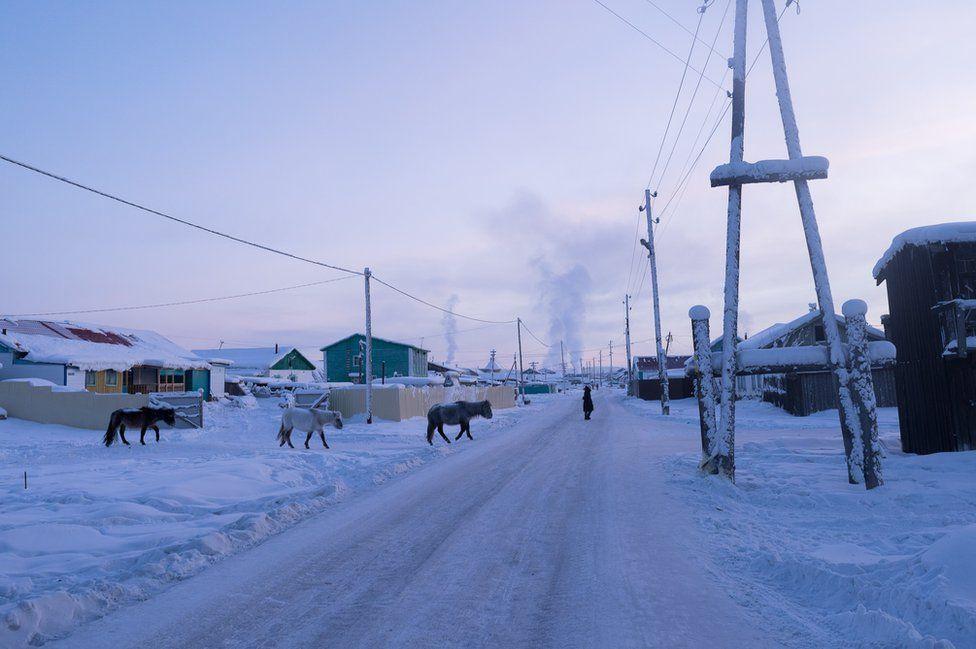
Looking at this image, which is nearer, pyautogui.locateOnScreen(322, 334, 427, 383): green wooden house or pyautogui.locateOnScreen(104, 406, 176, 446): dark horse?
pyautogui.locateOnScreen(104, 406, 176, 446): dark horse

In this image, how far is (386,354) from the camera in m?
67.1

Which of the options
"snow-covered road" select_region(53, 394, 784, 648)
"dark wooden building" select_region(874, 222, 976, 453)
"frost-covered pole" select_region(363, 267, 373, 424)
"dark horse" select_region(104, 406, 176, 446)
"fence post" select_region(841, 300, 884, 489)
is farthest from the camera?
"frost-covered pole" select_region(363, 267, 373, 424)

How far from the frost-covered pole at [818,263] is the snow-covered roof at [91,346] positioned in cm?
3582

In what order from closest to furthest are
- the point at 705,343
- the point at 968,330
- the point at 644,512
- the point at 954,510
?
the point at 954,510 → the point at 644,512 → the point at 705,343 → the point at 968,330

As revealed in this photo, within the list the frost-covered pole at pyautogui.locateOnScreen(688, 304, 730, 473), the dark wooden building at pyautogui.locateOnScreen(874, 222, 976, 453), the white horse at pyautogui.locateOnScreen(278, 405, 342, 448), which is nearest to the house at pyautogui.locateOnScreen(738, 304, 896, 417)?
the dark wooden building at pyautogui.locateOnScreen(874, 222, 976, 453)

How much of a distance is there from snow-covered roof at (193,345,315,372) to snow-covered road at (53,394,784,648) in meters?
65.9

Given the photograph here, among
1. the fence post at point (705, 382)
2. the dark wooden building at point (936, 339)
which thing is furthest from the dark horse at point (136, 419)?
the dark wooden building at point (936, 339)

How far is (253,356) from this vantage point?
7331cm

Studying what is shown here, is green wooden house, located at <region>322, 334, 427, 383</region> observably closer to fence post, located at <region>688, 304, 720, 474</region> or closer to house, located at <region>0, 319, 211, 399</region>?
house, located at <region>0, 319, 211, 399</region>

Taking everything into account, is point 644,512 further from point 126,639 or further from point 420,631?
point 126,639

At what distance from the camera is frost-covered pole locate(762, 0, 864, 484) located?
9.48m

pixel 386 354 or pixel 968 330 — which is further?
pixel 386 354

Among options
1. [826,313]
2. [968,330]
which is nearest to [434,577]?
[826,313]

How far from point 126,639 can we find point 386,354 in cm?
6333
